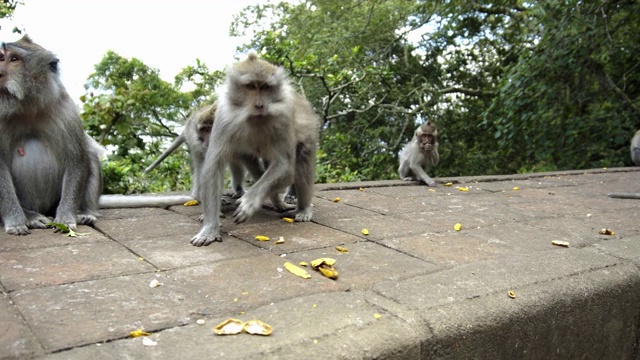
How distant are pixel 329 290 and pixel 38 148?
7.69 feet

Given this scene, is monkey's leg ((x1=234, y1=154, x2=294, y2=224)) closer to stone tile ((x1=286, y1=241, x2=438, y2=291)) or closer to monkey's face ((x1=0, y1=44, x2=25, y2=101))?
stone tile ((x1=286, y1=241, x2=438, y2=291))

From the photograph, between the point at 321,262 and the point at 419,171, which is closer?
the point at 321,262

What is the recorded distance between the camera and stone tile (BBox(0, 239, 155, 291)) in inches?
103

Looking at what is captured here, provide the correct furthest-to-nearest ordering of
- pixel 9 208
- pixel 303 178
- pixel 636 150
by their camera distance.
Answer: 1. pixel 636 150
2. pixel 303 178
3. pixel 9 208

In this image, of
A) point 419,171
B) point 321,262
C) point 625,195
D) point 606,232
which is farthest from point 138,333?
point 419,171

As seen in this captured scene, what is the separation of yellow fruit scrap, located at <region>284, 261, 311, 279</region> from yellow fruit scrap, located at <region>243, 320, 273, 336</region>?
0.69 m

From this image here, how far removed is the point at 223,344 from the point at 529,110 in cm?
1063

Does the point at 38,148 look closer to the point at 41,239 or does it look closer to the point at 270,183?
the point at 41,239

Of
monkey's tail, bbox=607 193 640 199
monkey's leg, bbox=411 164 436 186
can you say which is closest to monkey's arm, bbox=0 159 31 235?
monkey's leg, bbox=411 164 436 186

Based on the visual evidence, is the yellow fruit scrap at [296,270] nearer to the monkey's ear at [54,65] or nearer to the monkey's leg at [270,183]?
the monkey's leg at [270,183]

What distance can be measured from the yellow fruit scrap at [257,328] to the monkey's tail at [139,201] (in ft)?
9.19

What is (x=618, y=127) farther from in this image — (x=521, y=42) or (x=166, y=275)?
(x=166, y=275)

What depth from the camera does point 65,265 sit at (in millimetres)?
2855

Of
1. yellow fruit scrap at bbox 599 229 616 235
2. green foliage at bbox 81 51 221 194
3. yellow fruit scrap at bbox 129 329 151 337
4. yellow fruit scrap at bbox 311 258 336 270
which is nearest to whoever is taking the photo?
yellow fruit scrap at bbox 129 329 151 337
